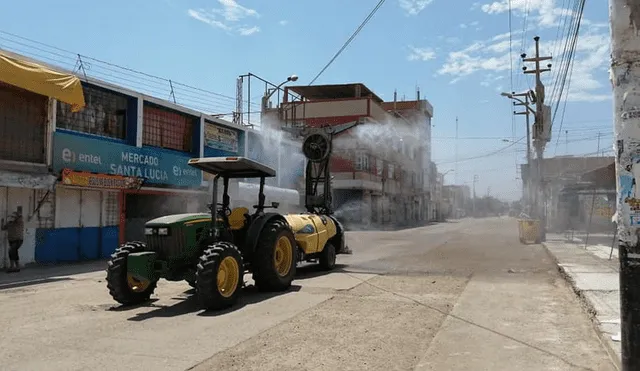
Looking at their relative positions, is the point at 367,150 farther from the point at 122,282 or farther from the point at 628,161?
the point at 628,161

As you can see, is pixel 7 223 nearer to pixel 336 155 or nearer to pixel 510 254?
pixel 510 254

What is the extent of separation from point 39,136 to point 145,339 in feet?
36.5

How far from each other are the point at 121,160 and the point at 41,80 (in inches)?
165

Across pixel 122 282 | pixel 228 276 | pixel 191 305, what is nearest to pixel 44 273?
pixel 122 282

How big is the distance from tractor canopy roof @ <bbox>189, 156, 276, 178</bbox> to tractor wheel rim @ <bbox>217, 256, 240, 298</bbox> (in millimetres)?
1797

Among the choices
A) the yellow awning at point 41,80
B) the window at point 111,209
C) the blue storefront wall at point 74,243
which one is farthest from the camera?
the window at point 111,209

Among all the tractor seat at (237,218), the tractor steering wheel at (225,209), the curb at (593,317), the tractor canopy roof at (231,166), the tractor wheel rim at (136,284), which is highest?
the tractor canopy roof at (231,166)

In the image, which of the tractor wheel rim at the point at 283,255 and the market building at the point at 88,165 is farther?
the market building at the point at 88,165

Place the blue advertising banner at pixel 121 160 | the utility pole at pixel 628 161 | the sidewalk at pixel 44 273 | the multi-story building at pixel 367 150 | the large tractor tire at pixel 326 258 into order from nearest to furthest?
the utility pole at pixel 628 161, the sidewalk at pixel 44 273, the large tractor tire at pixel 326 258, the blue advertising banner at pixel 121 160, the multi-story building at pixel 367 150

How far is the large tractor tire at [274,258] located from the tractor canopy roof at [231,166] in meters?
1.05

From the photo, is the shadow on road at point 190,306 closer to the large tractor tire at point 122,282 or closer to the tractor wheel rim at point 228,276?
the large tractor tire at point 122,282

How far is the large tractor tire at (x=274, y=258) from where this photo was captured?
32.1ft

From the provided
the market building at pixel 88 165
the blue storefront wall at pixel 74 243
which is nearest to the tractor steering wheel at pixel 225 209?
the market building at pixel 88 165

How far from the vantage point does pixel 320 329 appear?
271 inches
